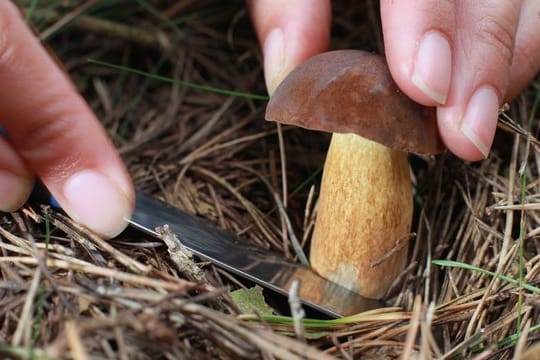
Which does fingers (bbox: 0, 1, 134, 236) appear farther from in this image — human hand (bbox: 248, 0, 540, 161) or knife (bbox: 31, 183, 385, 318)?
human hand (bbox: 248, 0, 540, 161)

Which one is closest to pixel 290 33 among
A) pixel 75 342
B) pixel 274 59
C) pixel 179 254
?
pixel 274 59

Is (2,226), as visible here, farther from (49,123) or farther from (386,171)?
(386,171)

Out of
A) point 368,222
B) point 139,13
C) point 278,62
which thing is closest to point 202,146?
point 278,62

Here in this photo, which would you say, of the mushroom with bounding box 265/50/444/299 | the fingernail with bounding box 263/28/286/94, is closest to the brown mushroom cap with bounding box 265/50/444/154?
the mushroom with bounding box 265/50/444/299

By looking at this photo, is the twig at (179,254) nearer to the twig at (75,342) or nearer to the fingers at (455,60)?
the twig at (75,342)

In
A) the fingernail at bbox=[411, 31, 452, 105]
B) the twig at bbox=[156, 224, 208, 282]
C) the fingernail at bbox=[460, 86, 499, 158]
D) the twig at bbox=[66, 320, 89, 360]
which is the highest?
the twig at bbox=[66, 320, 89, 360]

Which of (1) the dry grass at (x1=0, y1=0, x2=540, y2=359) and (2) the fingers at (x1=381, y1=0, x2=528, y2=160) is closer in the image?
(1) the dry grass at (x1=0, y1=0, x2=540, y2=359)
